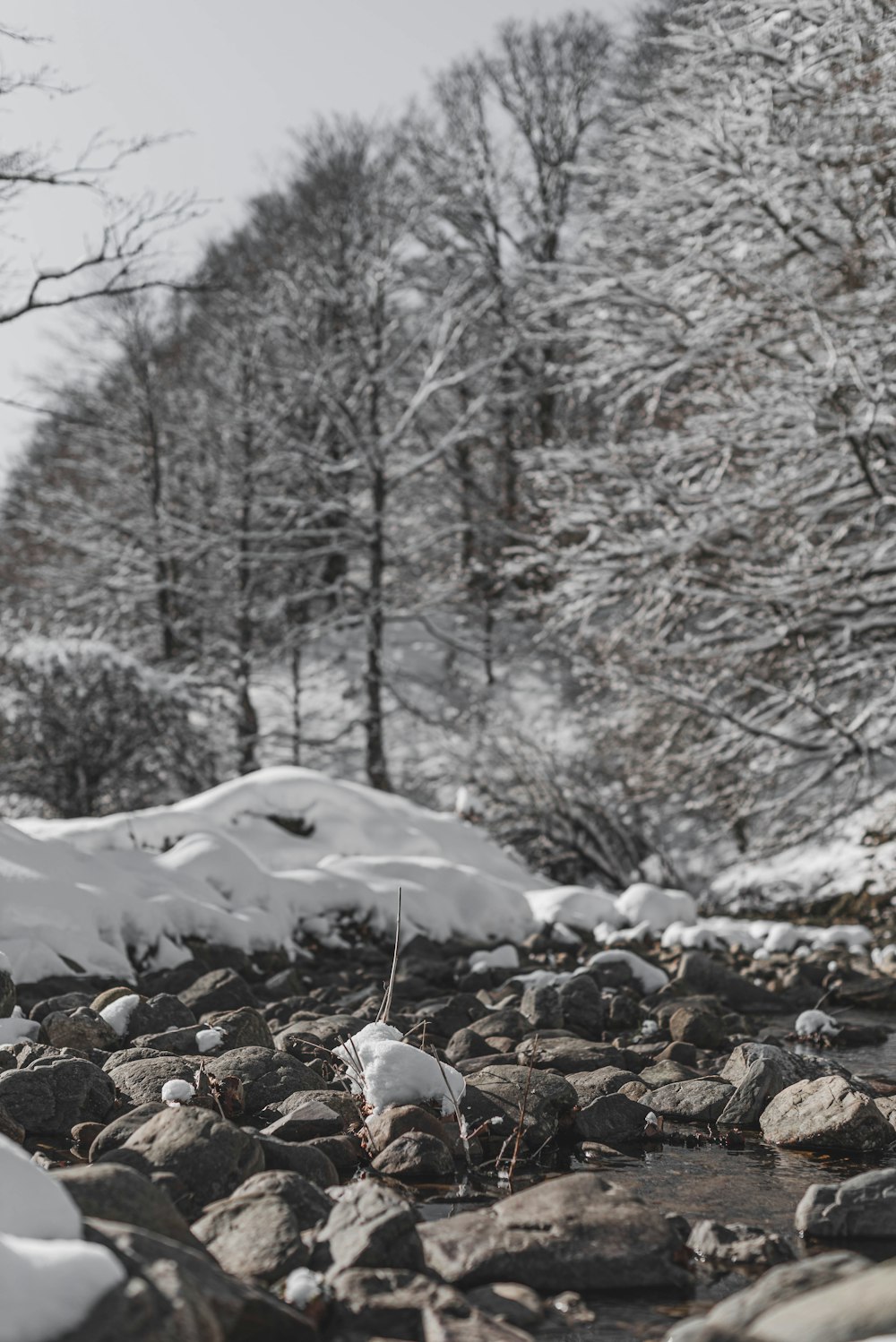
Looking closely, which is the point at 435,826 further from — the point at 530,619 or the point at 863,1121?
the point at 530,619

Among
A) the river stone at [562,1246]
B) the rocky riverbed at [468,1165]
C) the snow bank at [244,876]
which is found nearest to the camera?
the rocky riverbed at [468,1165]

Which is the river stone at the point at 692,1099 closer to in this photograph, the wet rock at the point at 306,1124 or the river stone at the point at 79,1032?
the wet rock at the point at 306,1124

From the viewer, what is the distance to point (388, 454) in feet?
47.9

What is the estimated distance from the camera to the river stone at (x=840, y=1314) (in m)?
1.61

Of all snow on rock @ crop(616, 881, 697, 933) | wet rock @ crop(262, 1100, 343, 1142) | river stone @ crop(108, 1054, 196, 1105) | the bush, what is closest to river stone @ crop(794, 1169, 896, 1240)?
wet rock @ crop(262, 1100, 343, 1142)

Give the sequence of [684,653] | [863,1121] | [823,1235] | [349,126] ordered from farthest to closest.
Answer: [349,126], [684,653], [863,1121], [823,1235]

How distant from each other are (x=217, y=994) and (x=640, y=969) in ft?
7.33

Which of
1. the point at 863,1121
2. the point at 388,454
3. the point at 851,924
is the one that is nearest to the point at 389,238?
the point at 388,454

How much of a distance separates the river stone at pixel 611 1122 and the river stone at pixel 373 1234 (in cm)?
120

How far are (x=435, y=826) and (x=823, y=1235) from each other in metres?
6.34

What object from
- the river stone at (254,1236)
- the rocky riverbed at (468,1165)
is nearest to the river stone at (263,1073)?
the rocky riverbed at (468,1165)

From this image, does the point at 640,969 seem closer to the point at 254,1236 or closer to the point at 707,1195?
the point at 707,1195

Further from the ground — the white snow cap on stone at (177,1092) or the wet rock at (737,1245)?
the white snow cap on stone at (177,1092)

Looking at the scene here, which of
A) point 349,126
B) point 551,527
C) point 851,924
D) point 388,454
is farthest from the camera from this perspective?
point 349,126
